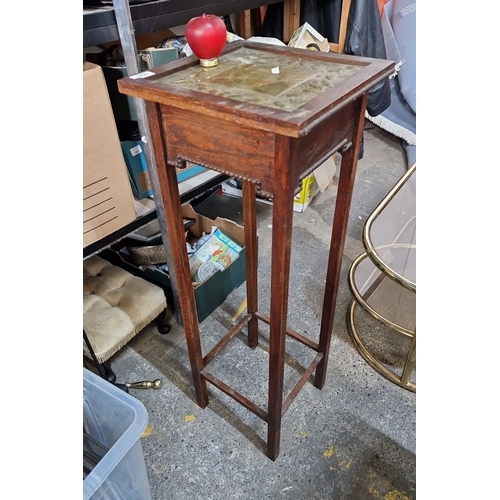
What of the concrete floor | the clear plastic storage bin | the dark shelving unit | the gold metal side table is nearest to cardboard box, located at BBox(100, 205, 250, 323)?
the concrete floor

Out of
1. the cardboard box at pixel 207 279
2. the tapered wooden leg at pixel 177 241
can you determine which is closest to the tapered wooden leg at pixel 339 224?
the tapered wooden leg at pixel 177 241

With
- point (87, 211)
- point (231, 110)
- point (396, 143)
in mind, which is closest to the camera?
point (231, 110)

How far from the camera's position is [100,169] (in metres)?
1.08

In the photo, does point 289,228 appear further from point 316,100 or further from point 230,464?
point 230,464

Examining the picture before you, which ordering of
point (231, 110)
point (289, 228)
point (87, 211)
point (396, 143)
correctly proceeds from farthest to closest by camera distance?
point (396, 143), point (87, 211), point (289, 228), point (231, 110)

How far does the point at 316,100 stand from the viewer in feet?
2.18

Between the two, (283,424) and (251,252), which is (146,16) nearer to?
(251,252)

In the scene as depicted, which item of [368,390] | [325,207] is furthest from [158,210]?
[325,207]

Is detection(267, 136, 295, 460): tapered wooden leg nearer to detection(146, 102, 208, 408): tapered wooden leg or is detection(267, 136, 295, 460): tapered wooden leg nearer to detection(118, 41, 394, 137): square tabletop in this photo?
detection(118, 41, 394, 137): square tabletop

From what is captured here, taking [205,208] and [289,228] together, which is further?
[205,208]

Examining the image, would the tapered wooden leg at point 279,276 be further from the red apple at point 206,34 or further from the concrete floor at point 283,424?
the red apple at point 206,34

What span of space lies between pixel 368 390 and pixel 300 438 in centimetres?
27

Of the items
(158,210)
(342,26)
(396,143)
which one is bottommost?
(396,143)

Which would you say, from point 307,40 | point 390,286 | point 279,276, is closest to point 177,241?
point 279,276
